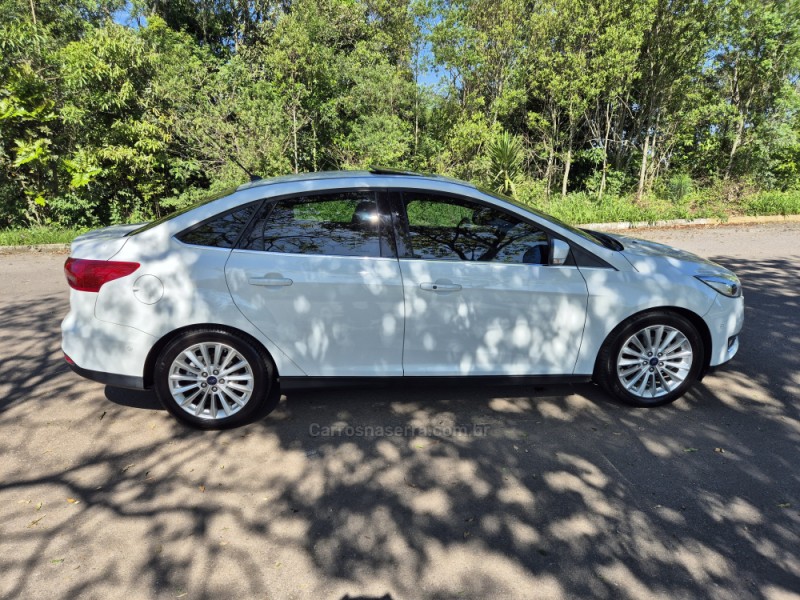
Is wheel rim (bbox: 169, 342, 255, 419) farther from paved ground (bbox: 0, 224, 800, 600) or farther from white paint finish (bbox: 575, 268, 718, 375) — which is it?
white paint finish (bbox: 575, 268, 718, 375)

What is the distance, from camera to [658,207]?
1333 centimetres

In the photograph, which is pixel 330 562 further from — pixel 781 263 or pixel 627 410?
pixel 781 263

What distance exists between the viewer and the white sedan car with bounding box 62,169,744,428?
340cm

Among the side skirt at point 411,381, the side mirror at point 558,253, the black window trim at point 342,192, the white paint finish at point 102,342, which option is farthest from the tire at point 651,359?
the white paint finish at point 102,342

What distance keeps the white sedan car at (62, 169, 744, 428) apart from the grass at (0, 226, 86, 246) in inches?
332

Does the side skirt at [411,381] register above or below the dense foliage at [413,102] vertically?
below

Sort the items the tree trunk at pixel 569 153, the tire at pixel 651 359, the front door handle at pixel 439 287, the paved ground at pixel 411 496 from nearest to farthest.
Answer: the paved ground at pixel 411 496, the front door handle at pixel 439 287, the tire at pixel 651 359, the tree trunk at pixel 569 153

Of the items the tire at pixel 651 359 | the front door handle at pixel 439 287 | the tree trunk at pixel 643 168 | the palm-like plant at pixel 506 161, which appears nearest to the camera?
the front door handle at pixel 439 287

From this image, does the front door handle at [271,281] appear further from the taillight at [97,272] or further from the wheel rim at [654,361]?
the wheel rim at [654,361]

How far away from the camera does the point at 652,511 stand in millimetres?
2779

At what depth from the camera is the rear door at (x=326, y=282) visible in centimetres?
341

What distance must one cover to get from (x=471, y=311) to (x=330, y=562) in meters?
1.75

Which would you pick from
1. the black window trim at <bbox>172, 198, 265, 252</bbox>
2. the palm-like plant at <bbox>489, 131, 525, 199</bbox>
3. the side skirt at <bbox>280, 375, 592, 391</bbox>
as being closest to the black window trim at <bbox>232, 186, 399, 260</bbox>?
the black window trim at <bbox>172, 198, 265, 252</bbox>

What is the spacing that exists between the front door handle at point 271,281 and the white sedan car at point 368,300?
1 centimetres
